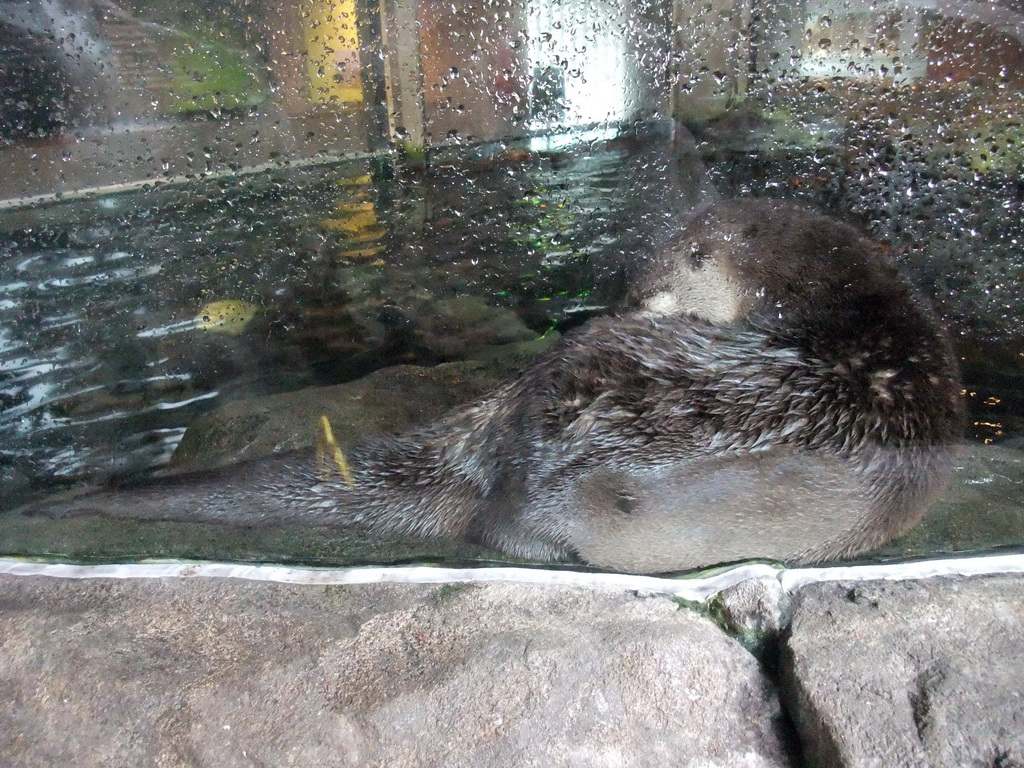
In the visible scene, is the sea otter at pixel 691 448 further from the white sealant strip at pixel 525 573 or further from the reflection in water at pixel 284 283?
the reflection in water at pixel 284 283

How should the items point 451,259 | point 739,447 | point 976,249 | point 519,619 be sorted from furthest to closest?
point 451,259, point 976,249, point 739,447, point 519,619

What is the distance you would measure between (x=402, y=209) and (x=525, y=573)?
4.38 ft

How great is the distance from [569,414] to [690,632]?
1.70 feet

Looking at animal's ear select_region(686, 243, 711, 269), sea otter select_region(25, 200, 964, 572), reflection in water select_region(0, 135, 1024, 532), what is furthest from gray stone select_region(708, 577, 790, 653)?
reflection in water select_region(0, 135, 1024, 532)

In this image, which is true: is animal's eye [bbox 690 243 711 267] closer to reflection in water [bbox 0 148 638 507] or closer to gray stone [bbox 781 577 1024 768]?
reflection in water [bbox 0 148 638 507]

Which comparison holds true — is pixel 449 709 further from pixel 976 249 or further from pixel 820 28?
pixel 976 249

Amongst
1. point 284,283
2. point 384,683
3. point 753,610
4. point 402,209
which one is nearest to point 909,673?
point 753,610

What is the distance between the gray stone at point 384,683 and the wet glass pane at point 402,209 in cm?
23

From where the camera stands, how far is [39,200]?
1.98m

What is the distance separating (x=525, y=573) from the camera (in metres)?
1.28

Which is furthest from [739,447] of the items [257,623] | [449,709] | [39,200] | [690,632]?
[39,200]

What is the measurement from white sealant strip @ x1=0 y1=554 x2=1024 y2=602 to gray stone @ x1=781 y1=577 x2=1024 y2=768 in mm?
35

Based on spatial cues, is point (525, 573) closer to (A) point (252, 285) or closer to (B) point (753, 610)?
(B) point (753, 610)

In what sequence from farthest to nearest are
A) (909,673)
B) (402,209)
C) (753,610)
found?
(402,209)
(753,610)
(909,673)
